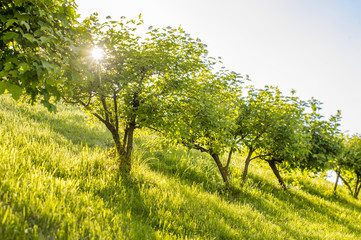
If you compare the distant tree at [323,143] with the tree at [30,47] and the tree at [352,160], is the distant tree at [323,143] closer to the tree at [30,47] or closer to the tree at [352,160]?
the tree at [352,160]

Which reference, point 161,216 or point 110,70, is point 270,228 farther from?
point 110,70

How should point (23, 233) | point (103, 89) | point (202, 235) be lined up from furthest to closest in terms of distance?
point (103, 89) → point (202, 235) → point (23, 233)

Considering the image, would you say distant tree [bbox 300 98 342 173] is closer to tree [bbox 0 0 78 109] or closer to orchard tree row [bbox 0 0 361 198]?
orchard tree row [bbox 0 0 361 198]

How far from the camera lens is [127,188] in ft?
15.6

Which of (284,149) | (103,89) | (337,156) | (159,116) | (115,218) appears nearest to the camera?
(115,218)

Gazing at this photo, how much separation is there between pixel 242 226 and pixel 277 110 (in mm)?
4162

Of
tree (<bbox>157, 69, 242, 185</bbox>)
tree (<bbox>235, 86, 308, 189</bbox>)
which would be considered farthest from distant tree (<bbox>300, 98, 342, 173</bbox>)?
tree (<bbox>157, 69, 242, 185</bbox>)

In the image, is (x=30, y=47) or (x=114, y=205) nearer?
(x=30, y=47)

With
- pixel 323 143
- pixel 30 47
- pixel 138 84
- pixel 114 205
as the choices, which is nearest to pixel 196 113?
pixel 138 84

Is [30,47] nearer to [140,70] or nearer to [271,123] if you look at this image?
[140,70]

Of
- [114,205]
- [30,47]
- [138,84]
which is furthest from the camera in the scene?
[138,84]

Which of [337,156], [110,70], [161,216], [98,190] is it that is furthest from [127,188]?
[337,156]

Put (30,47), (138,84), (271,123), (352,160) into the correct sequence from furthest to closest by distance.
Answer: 1. (352,160)
2. (271,123)
3. (138,84)
4. (30,47)

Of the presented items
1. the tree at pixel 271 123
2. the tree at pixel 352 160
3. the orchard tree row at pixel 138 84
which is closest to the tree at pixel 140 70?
the orchard tree row at pixel 138 84
